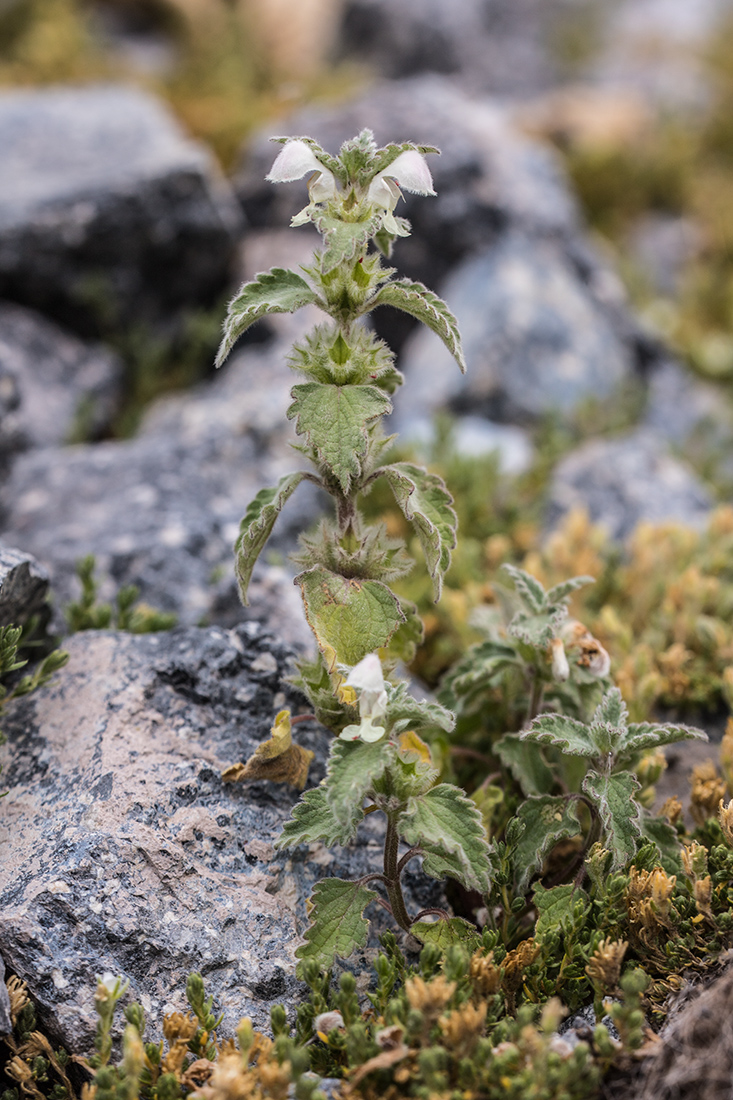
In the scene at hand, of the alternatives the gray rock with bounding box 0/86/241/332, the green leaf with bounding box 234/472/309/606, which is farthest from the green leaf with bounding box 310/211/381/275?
the gray rock with bounding box 0/86/241/332

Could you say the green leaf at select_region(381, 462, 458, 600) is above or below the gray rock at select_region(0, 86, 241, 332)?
below

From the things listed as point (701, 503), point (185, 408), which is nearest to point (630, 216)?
point (701, 503)

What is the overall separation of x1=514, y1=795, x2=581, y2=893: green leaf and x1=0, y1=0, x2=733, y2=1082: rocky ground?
348 millimetres

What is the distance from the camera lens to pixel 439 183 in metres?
5.66

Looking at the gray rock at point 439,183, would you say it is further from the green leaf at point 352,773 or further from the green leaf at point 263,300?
the green leaf at point 352,773

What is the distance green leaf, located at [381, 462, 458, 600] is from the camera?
7.04 feet

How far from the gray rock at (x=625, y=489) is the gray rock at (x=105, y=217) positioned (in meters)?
2.58

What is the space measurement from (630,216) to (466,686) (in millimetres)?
6949

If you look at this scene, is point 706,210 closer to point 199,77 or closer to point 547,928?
point 199,77

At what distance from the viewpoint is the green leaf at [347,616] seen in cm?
216

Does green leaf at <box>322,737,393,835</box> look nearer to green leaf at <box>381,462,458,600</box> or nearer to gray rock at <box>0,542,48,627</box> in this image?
green leaf at <box>381,462,458,600</box>

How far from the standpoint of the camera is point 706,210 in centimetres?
814

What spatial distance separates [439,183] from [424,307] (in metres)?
4.06

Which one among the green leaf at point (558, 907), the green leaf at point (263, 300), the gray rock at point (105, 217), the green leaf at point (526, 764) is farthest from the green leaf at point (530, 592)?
the gray rock at point (105, 217)
